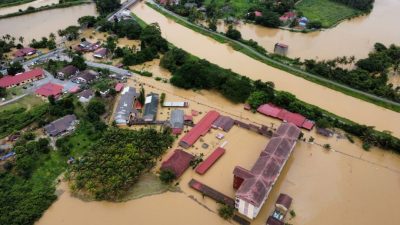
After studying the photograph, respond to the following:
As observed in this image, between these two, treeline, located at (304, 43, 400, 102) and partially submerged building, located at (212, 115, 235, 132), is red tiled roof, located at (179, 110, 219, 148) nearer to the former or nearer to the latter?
partially submerged building, located at (212, 115, 235, 132)

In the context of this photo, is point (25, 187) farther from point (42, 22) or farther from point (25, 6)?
point (25, 6)

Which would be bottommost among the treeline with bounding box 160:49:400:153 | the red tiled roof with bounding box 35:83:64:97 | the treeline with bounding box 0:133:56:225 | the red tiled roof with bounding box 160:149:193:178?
the treeline with bounding box 0:133:56:225

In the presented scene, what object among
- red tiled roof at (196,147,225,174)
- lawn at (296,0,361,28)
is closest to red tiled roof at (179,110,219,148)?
red tiled roof at (196,147,225,174)

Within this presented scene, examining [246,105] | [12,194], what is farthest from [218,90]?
[12,194]

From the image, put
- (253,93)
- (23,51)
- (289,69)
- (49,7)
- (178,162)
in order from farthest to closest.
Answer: (49,7) < (23,51) < (289,69) < (253,93) < (178,162)

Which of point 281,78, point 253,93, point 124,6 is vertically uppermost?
point 124,6

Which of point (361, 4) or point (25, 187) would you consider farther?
point (361, 4)

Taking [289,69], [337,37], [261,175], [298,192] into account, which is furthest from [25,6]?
[298,192]

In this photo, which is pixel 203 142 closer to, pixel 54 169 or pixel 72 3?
pixel 54 169
